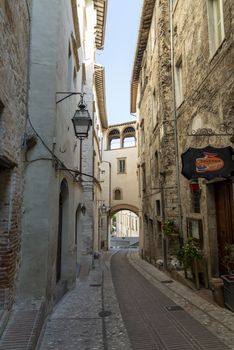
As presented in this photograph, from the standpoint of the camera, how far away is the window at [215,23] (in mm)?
6531

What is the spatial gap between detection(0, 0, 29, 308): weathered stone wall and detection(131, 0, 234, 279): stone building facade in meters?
3.43

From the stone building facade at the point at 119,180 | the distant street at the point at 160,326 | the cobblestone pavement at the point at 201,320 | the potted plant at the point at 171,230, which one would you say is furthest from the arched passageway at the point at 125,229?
the distant street at the point at 160,326

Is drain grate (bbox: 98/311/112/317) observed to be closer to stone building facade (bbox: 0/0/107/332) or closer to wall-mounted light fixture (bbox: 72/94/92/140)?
stone building facade (bbox: 0/0/107/332)

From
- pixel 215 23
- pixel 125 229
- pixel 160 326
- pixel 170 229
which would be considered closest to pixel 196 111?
pixel 215 23

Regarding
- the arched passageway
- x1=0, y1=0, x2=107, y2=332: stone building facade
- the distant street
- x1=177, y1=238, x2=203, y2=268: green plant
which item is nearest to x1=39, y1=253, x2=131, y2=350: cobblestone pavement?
the distant street

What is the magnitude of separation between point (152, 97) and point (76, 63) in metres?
5.53

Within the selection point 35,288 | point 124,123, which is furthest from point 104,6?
point 35,288

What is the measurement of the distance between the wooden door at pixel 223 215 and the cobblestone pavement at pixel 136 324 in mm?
1257

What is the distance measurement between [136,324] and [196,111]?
5.35 meters

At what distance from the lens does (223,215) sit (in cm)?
663

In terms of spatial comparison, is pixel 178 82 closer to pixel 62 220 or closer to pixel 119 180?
pixel 62 220

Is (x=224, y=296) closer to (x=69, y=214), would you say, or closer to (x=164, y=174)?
(x=69, y=214)

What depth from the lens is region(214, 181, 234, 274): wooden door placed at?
623 centimetres

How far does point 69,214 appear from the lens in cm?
764
